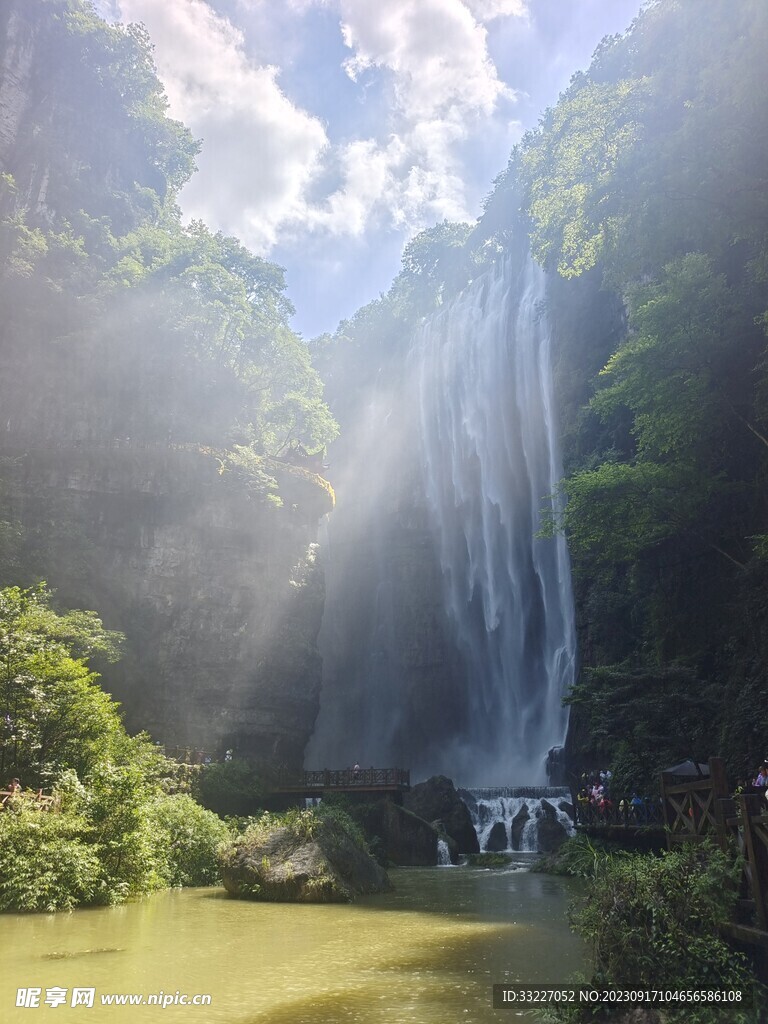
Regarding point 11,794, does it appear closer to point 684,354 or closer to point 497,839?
point 684,354

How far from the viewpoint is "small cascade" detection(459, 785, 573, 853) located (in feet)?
84.0

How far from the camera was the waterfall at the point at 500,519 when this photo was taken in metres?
37.3

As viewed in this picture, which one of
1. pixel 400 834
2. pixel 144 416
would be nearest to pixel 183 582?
pixel 144 416

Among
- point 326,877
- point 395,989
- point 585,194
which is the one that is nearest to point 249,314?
point 585,194

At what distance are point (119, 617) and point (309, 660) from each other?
8.59 metres

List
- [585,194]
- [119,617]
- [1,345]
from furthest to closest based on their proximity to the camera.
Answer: [1,345]
[119,617]
[585,194]

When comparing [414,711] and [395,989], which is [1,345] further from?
[395,989]

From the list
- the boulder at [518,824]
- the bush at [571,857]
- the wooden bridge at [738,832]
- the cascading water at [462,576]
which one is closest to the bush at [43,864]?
the wooden bridge at [738,832]

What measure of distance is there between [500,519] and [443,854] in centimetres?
2242

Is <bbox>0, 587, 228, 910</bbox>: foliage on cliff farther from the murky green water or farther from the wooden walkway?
the wooden walkway

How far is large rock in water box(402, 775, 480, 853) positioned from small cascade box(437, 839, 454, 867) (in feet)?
5.51

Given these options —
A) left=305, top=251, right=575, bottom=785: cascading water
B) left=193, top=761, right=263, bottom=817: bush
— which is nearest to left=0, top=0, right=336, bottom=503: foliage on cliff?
left=305, top=251, right=575, bottom=785: cascading water

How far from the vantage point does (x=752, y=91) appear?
472 inches

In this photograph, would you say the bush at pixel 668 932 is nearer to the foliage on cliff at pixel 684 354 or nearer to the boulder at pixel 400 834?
the foliage on cliff at pixel 684 354
